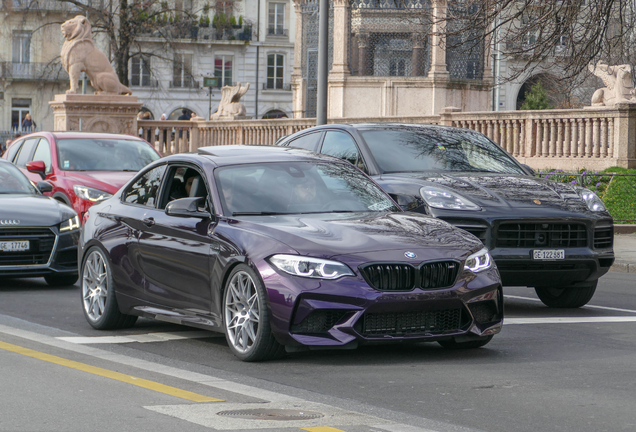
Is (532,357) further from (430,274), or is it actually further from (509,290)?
(509,290)

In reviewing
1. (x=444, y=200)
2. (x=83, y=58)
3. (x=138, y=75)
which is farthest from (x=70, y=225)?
(x=138, y=75)

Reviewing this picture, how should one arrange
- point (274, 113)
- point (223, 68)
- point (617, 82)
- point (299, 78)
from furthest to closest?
1. point (274, 113)
2. point (223, 68)
3. point (299, 78)
4. point (617, 82)

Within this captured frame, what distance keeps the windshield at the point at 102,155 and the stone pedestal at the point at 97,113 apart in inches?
475

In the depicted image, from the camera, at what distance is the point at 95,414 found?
5.88 metres

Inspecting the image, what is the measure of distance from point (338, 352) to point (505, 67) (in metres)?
59.9

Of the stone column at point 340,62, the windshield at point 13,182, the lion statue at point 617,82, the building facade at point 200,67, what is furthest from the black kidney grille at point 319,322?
the building facade at point 200,67

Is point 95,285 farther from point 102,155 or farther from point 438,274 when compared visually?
point 102,155

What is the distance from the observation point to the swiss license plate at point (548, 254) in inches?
389

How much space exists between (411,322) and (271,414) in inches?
67.2

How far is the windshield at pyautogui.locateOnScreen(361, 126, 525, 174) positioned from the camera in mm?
11266

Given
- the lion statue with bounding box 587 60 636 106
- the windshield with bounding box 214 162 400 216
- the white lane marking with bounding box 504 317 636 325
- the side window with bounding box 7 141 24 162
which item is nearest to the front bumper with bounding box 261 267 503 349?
the windshield with bounding box 214 162 400 216

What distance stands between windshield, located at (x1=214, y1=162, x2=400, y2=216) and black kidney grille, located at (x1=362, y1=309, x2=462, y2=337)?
121 cm

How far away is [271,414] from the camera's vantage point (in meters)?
5.91

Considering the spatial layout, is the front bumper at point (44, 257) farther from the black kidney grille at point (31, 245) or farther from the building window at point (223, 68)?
the building window at point (223, 68)
